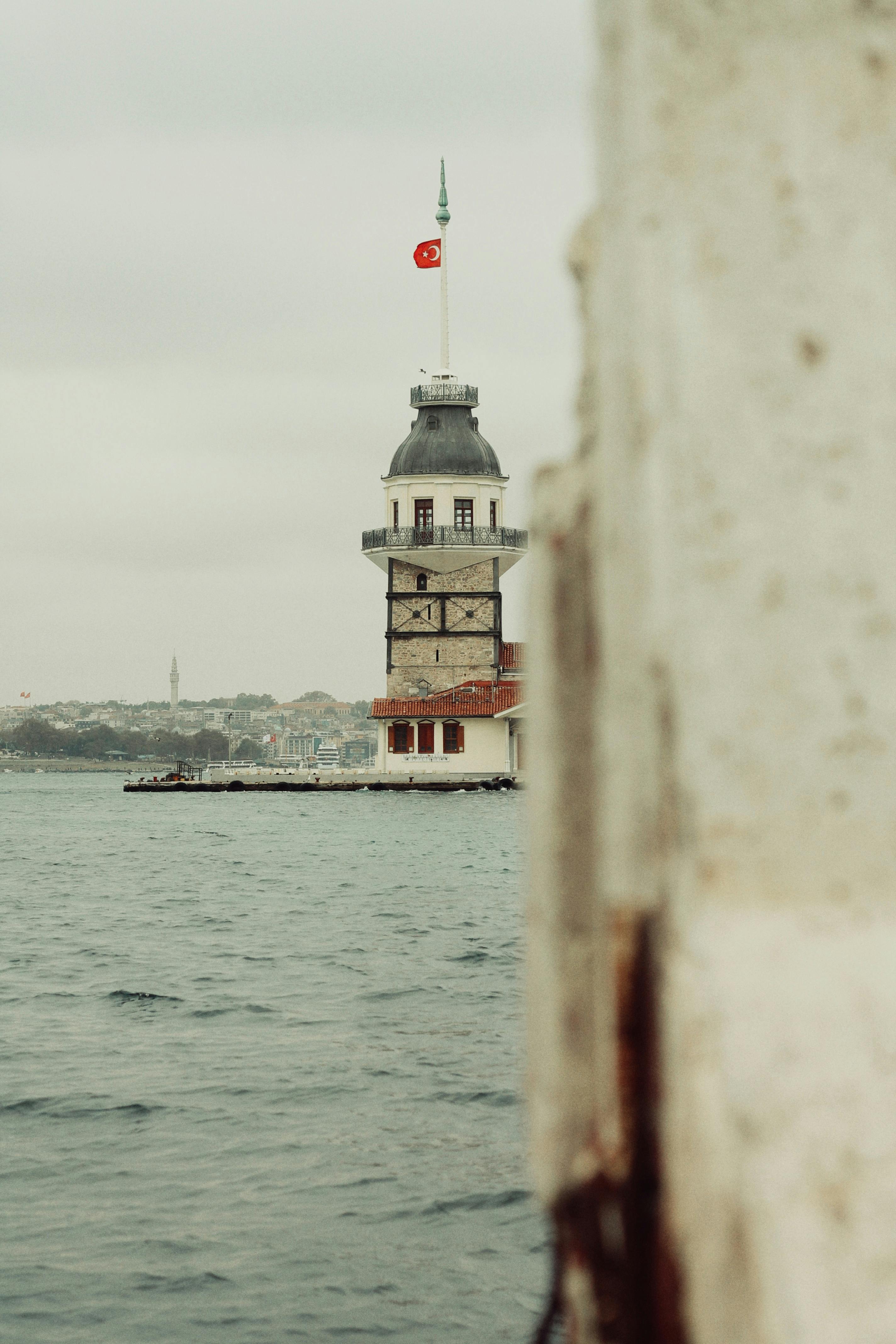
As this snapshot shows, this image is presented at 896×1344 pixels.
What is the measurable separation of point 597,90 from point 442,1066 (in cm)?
829

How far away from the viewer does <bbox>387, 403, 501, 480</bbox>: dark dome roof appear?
45.2m

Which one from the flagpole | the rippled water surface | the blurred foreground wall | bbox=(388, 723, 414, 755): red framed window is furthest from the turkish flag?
the blurred foreground wall

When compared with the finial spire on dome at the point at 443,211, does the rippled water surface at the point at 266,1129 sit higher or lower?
lower

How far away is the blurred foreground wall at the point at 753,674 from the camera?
0.84 metres

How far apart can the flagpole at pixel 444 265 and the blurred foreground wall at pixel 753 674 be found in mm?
47529

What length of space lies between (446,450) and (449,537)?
9.57 ft

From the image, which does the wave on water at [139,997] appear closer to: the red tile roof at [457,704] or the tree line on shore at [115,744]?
the red tile roof at [457,704]

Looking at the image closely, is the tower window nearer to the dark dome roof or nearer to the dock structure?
the dark dome roof

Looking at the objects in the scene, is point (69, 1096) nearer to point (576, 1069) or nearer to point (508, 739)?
point (576, 1069)

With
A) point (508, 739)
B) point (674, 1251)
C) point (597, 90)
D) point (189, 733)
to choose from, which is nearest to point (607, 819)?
point (674, 1251)

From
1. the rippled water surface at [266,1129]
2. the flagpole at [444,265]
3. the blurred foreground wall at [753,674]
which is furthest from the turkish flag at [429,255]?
the blurred foreground wall at [753,674]

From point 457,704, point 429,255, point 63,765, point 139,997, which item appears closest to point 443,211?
point 429,255

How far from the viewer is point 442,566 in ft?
148

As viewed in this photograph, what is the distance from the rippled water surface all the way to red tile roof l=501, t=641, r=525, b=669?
28034 mm
